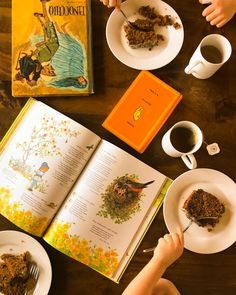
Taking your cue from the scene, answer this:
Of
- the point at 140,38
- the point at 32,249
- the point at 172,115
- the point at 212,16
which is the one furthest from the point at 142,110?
the point at 32,249

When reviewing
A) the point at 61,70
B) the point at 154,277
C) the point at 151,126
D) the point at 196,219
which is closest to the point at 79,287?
the point at 154,277

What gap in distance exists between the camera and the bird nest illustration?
96 centimetres

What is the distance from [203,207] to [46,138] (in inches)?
16.6

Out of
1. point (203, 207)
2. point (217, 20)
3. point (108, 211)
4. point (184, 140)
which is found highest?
point (217, 20)

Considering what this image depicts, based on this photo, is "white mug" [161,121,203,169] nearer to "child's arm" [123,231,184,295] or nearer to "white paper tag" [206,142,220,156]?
"white paper tag" [206,142,220,156]

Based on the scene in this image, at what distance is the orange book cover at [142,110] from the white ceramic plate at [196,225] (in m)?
0.14

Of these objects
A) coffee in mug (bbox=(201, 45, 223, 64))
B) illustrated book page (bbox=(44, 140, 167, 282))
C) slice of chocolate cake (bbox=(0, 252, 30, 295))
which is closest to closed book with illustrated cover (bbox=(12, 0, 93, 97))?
illustrated book page (bbox=(44, 140, 167, 282))

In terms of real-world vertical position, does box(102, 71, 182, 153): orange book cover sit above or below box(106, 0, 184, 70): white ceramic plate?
below

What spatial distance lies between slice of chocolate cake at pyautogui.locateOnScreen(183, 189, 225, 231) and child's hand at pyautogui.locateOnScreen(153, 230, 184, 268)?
7 centimetres

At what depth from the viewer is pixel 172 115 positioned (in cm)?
101

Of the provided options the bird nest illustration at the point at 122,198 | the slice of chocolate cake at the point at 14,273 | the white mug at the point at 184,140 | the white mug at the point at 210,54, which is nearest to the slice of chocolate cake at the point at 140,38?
the white mug at the point at 210,54

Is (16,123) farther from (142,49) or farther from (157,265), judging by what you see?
(157,265)

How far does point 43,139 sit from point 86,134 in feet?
0.35

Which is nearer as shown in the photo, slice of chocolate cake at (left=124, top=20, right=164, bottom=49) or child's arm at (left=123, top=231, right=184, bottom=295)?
child's arm at (left=123, top=231, right=184, bottom=295)
